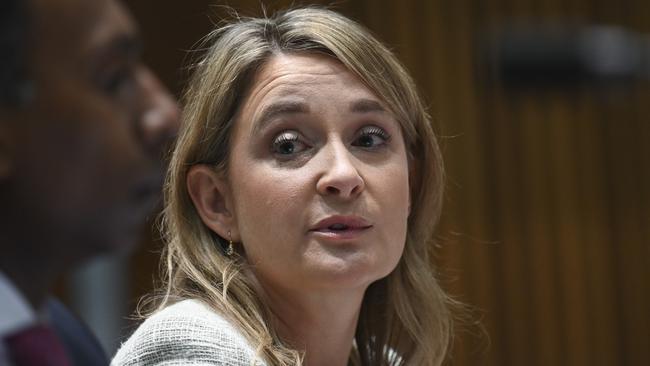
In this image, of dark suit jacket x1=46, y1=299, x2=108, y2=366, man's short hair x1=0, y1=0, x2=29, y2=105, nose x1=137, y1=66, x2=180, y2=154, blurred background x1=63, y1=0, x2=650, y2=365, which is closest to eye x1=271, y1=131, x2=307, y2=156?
dark suit jacket x1=46, y1=299, x2=108, y2=366

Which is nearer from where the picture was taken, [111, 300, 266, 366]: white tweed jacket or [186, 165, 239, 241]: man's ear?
[111, 300, 266, 366]: white tweed jacket

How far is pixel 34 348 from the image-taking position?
2.89 feet

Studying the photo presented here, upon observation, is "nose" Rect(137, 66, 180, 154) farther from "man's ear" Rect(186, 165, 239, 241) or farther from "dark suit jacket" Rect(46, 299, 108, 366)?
"man's ear" Rect(186, 165, 239, 241)

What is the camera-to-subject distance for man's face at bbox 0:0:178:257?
2.79 feet

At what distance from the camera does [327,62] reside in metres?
1.97

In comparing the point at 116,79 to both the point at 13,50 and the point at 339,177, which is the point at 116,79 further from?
the point at 339,177

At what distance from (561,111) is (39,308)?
432 centimetres

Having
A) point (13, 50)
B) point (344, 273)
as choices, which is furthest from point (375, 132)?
point (13, 50)

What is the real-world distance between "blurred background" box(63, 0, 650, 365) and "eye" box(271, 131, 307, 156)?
2863 millimetres

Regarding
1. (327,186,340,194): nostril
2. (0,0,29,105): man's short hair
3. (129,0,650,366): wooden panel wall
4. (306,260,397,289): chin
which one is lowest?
(129,0,650,366): wooden panel wall

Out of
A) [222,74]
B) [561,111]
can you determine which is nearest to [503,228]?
[561,111]

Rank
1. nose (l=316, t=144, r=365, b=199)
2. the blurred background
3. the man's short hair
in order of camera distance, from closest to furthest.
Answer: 1. the man's short hair
2. nose (l=316, t=144, r=365, b=199)
3. the blurred background

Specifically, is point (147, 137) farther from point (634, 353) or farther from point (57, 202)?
point (634, 353)

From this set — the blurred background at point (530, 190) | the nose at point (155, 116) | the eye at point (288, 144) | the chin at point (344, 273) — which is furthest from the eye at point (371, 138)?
the blurred background at point (530, 190)
